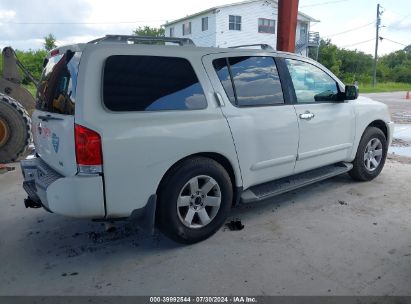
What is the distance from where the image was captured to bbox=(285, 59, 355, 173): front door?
4.43 m

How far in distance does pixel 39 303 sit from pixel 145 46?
86.6 inches

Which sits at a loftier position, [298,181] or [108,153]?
[108,153]

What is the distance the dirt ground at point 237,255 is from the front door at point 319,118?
2.02 feet

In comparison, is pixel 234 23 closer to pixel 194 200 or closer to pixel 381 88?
pixel 381 88

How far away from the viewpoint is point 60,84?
11.0ft

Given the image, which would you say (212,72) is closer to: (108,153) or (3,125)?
(108,153)

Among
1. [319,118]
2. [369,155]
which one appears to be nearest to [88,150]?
[319,118]

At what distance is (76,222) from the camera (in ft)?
14.0

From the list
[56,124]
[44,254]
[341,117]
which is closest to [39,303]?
[44,254]

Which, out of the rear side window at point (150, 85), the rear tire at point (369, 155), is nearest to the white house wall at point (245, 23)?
the rear tire at point (369, 155)

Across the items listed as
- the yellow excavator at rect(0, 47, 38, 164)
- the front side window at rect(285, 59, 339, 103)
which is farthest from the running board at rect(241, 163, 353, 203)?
the yellow excavator at rect(0, 47, 38, 164)

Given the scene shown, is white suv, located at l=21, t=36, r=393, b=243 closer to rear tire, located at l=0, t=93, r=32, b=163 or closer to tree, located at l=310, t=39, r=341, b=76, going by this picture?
rear tire, located at l=0, t=93, r=32, b=163

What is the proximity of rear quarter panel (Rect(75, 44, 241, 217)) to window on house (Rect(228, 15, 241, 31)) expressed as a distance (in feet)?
95.7

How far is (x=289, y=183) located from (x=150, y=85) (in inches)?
81.6
